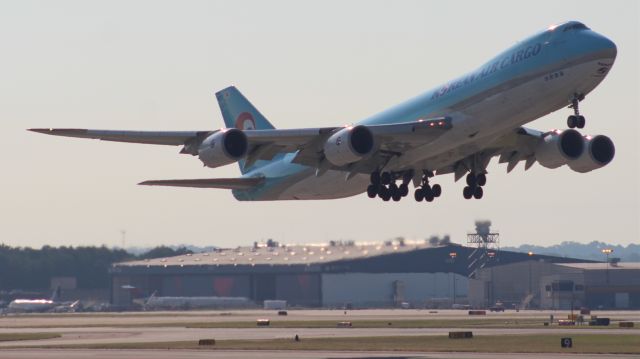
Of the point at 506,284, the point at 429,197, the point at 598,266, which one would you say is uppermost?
the point at 429,197

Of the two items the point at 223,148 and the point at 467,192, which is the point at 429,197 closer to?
the point at 467,192

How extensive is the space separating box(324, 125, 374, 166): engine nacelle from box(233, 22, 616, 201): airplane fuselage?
11.0ft

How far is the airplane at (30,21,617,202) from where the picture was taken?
56094 millimetres

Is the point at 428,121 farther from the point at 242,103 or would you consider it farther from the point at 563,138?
the point at 242,103

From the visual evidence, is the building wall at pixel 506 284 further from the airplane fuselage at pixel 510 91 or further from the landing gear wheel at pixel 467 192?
the airplane fuselage at pixel 510 91

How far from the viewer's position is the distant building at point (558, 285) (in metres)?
168

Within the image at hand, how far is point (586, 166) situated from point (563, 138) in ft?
7.34

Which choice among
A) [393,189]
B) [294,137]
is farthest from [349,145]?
[393,189]

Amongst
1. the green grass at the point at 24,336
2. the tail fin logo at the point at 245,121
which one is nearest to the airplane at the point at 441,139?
the tail fin logo at the point at 245,121

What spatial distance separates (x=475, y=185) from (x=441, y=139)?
8.60m

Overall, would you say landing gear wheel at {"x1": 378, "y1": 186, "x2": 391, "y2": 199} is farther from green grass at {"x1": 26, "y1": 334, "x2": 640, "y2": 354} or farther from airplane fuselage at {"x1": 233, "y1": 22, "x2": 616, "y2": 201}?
green grass at {"x1": 26, "y1": 334, "x2": 640, "y2": 354}

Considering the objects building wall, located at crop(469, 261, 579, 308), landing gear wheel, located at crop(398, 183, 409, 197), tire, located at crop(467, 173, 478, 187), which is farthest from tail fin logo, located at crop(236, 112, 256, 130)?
building wall, located at crop(469, 261, 579, 308)

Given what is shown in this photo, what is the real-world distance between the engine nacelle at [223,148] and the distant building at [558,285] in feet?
352

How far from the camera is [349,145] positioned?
60.9 meters
